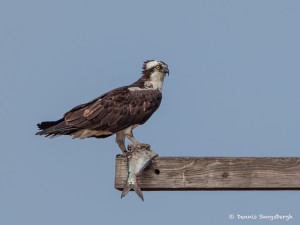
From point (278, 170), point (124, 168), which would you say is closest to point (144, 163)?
point (124, 168)

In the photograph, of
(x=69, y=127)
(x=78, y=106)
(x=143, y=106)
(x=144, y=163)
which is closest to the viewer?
(x=144, y=163)

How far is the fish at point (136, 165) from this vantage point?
4.41 m

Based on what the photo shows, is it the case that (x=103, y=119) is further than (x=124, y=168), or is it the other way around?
(x=103, y=119)

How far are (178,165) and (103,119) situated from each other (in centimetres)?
348

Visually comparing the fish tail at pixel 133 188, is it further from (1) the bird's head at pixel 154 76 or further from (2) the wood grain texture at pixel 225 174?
(1) the bird's head at pixel 154 76

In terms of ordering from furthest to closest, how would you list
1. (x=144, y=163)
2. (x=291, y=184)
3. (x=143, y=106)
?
(x=143, y=106) → (x=144, y=163) → (x=291, y=184)

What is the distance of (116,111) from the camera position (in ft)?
26.8

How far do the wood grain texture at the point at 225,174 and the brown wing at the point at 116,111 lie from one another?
317 cm

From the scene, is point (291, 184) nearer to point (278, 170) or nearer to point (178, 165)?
point (278, 170)

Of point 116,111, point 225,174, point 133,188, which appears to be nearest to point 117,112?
point 116,111

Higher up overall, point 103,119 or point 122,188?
point 103,119

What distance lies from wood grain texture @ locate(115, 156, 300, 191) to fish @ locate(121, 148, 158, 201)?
0.24 feet

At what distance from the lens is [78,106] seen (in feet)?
25.9

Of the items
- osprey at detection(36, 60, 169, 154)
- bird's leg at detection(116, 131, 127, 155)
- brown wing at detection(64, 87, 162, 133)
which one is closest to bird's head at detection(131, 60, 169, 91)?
osprey at detection(36, 60, 169, 154)
